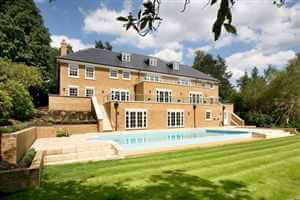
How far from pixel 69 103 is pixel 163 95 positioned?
44.9 feet

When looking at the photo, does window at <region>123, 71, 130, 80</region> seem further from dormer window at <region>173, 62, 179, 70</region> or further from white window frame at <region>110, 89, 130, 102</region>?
dormer window at <region>173, 62, 179, 70</region>

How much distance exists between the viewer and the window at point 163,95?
3097 centimetres

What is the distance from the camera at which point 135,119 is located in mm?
25672

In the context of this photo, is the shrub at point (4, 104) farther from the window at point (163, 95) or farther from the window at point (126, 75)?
the window at point (163, 95)

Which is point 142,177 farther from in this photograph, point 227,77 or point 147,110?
point 227,77

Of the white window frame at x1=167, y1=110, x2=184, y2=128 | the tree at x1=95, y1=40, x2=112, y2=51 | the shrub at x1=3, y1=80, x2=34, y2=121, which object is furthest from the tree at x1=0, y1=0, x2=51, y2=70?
the tree at x1=95, y1=40, x2=112, y2=51

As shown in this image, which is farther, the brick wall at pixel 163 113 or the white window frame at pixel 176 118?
the white window frame at pixel 176 118

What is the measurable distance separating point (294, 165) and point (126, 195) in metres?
7.06

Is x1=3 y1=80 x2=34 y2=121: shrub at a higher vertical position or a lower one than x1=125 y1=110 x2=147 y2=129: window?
higher

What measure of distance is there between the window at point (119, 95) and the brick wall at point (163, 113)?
18.4 feet

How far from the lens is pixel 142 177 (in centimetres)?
669

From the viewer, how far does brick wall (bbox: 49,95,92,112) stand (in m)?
23.9

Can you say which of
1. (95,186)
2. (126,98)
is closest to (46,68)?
(126,98)

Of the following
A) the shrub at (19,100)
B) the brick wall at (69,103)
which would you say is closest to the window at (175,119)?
the brick wall at (69,103)
